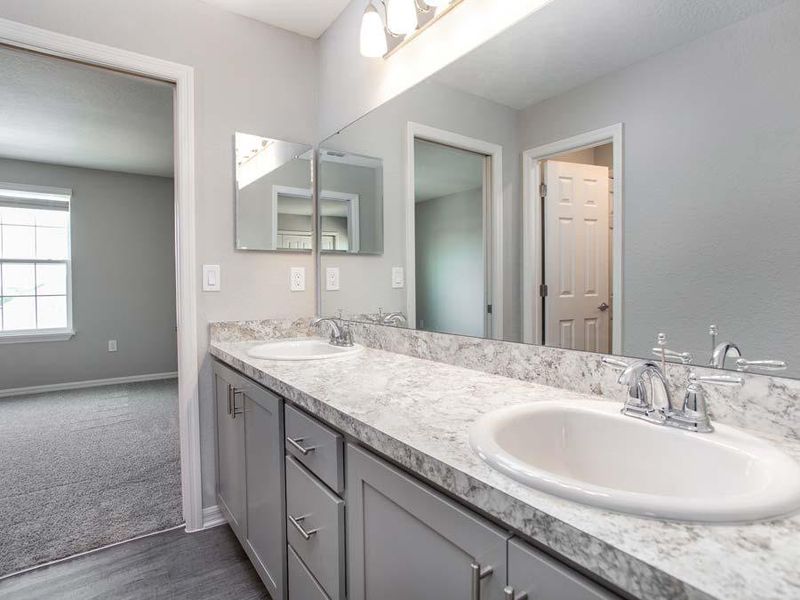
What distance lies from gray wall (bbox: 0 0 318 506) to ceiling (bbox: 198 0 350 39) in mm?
43

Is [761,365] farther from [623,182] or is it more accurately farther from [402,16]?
[402,16]

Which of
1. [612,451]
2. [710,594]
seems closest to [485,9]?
[612,451]

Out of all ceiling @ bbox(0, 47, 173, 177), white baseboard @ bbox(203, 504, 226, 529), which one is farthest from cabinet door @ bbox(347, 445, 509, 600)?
ceiling @ bbox(0, 47, 173, 177)

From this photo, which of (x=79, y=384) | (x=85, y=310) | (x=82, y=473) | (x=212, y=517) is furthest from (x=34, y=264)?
(x=212, y=517)

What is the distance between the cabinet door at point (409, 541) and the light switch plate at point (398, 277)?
96 centimetres

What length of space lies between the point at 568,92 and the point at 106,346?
17.8ft

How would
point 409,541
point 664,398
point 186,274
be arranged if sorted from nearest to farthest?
1. point 409,541
2. point 664,398
3. point 186,274

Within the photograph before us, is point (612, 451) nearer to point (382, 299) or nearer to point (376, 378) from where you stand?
point (376, 378)

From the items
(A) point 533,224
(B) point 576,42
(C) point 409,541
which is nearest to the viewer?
(C) point 409,541

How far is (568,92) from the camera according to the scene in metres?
1.14

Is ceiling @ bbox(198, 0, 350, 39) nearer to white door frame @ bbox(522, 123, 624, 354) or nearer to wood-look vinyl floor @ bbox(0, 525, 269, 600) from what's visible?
white door frame @ bbox(522, 123, 624, 354)

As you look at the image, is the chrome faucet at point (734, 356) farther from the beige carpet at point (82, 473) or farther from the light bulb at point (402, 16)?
the beige carpet at point (82, 473)

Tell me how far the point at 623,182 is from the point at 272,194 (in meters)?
1.69

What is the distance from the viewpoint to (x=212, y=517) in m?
2.01
